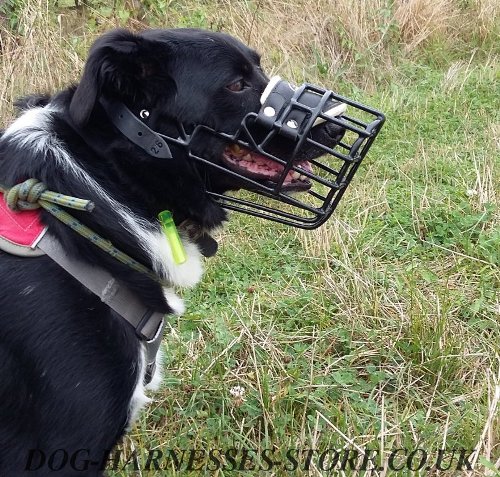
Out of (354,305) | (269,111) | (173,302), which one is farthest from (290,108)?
(354,305)

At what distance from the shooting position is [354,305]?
2.54 m

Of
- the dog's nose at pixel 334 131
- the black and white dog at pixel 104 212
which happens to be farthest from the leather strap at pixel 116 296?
the dog's nose at pixel 334 131

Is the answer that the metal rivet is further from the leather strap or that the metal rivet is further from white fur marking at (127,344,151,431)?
white fur marking at (127,344,151,431)

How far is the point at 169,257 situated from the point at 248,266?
4.16 feet

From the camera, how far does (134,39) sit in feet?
5.60

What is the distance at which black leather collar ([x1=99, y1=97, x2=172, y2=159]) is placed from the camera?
165cm

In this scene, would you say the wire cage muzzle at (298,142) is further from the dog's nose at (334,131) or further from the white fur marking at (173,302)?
the white fur marking at (173,302)

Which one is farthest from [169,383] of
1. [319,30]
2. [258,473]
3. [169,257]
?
[319,30]

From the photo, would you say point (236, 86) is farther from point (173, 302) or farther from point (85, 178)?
point (173, 302)

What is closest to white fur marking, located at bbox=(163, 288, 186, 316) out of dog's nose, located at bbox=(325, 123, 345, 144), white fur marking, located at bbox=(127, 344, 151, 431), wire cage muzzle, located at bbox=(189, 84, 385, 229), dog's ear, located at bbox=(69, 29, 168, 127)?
white fur marking, located at bbox=(127, 344, 151, 431)

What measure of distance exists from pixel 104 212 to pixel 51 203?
14 centimetres

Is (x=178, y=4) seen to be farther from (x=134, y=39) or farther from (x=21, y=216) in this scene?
(x=21, y=216)

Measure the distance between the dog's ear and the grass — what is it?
1081 millimetres

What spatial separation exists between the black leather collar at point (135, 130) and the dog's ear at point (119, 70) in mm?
37
